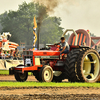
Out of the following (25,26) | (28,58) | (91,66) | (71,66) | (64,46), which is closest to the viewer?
(71,66)

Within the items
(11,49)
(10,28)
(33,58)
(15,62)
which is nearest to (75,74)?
(33,58)

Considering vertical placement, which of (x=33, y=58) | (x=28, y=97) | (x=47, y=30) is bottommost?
(x=28, y=97)

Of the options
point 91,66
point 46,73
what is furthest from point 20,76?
point 91,66

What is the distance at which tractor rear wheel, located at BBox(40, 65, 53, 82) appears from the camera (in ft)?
37.9

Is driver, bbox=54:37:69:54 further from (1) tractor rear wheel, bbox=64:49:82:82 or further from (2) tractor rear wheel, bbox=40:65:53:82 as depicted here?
(2) tractor rear wheel, bbox=40:65:53:82

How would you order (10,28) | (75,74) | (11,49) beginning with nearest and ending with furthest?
(75,74), (11,49), (10,28)

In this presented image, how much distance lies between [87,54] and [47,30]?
6250 centimetres

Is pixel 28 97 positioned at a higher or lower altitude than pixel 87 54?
lower

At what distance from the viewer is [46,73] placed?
11820 mm

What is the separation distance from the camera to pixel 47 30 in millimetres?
74625

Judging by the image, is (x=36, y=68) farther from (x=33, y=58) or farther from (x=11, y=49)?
(x=11, y=49)

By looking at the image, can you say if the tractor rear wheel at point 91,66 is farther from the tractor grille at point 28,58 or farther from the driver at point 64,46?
the tractor grille at point 28,58

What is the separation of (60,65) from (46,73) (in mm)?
986

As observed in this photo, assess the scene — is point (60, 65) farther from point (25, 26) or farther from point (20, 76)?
point (25, 26)
